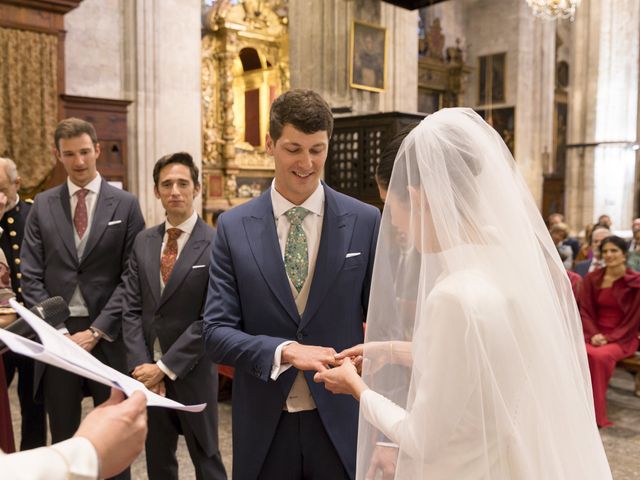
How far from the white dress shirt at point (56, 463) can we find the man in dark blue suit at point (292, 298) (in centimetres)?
77

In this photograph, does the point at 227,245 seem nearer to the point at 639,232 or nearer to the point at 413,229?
the point at 413,229

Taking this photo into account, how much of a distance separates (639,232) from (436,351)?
6.97 metres

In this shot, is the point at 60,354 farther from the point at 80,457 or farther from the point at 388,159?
the point at 388,159

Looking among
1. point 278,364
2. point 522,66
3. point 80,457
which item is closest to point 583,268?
point 278,364

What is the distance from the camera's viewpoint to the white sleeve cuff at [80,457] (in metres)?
1.16

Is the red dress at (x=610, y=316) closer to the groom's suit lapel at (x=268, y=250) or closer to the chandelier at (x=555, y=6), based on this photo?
the groom's suit lapel at (x=268, y=250)

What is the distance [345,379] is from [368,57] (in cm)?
793

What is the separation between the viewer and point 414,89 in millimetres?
9852

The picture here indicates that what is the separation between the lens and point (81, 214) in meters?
3.32

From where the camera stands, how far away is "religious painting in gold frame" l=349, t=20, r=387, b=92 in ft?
29.2

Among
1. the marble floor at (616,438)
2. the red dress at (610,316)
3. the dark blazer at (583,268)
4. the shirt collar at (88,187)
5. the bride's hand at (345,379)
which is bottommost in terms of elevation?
the marble floor at (616,438)

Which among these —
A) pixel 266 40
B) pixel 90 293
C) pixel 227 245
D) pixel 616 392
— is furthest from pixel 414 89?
pixel 227 245

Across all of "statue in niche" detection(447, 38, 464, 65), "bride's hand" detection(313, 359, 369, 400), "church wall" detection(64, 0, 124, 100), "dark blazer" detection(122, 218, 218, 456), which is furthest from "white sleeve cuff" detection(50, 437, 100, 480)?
"statue in niche" detection(447, 38, 464, 65)

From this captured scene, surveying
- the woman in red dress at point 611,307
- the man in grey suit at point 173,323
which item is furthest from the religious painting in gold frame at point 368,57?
the man in grey suit at point 173,323
